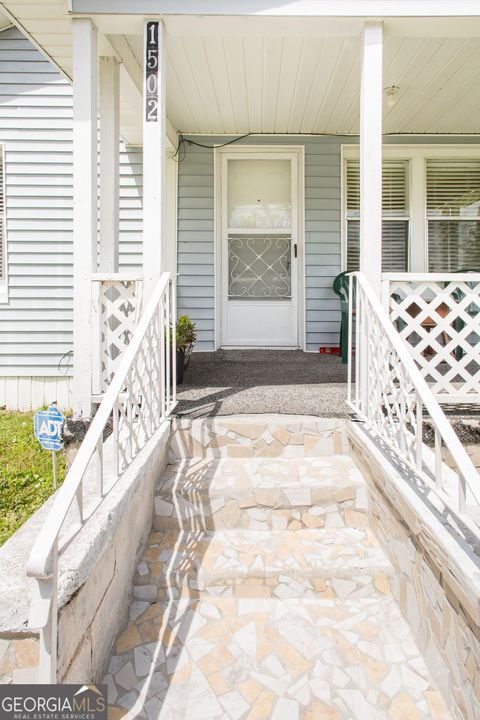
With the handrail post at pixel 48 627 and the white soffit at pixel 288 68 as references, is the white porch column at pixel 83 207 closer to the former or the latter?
the white soffit at pixel 288 68

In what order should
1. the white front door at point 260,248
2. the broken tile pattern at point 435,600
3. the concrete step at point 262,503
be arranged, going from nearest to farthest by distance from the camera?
the broken tile pattern at point 435,600
the concrete step at point 262,503
the white front door at point 260,248

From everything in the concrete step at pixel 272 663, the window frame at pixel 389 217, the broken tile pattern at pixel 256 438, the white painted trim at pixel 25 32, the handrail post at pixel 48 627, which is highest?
the white painted trim at pixel 25 32

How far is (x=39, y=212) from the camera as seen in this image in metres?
5.04

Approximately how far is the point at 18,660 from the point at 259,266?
14.6 feet

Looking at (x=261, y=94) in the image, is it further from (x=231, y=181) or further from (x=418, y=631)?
(x=418, y=631)

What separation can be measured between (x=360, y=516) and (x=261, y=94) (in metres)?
3.50

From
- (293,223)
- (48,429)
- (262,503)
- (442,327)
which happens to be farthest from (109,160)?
(262,503)

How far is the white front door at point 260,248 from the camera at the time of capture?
208 inches

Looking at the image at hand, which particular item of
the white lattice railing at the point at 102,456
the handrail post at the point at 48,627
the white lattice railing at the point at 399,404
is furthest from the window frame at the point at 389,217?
the handrail post at the point at 48,627

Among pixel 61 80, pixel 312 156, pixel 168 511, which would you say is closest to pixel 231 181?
pixel 312 156

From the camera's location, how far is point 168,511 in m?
2.35

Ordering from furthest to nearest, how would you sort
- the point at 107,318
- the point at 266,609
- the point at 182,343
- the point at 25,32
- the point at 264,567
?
the point at 182,343 → the point at 25,32 → the point at 107,318 → the point at 264,567 → the point at 266,609

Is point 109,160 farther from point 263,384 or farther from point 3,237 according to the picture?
point 3,237

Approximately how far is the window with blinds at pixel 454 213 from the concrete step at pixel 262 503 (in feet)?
12.0
